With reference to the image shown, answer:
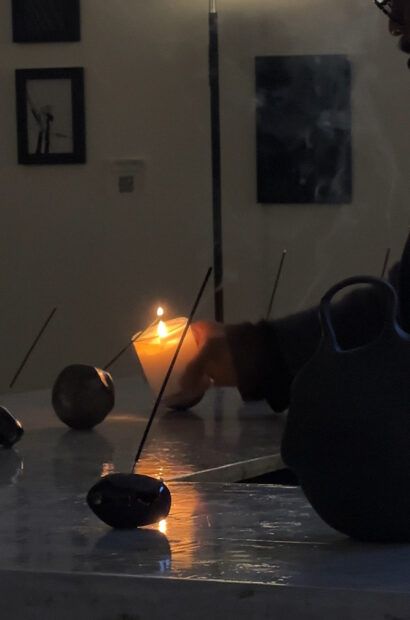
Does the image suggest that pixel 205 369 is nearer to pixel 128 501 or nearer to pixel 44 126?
pixel 128 501

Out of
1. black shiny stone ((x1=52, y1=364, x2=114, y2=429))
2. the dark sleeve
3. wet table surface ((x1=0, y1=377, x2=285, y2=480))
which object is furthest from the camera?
the dark sleeve

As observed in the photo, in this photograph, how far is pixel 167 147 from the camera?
2.73 metres

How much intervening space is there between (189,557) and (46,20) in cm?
215

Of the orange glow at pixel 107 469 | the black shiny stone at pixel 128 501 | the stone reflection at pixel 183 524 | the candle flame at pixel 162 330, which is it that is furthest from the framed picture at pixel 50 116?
the black shiny stone at pixel 128 501

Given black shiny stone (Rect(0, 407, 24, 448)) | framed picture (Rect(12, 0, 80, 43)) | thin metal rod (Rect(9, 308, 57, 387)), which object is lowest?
thin metal rod (Rect(9, 308, 57, 387))

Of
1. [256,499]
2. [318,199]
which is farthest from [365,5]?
[256,499]

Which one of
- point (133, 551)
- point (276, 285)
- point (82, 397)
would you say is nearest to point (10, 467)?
point (82, 397)

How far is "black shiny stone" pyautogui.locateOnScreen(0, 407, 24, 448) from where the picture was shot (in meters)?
1.27

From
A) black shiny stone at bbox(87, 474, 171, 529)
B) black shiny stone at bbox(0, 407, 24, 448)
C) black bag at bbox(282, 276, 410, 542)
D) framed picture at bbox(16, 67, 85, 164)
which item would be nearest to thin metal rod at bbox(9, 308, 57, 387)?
framed picture at bbox(16, 67, 85, 164)

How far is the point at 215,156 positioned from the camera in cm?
272

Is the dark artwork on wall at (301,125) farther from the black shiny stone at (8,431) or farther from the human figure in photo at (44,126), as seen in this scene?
the black shiny stone at (8,431)

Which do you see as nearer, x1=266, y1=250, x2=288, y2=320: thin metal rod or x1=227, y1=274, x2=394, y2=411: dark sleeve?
x1=227, y1=274, x2=394, y2=411: dark sleeve

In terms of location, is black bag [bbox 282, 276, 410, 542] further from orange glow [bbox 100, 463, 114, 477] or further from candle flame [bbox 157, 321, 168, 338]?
candle flame [bbox 157, 321, 168, 338]

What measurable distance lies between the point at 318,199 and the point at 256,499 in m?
1.73
